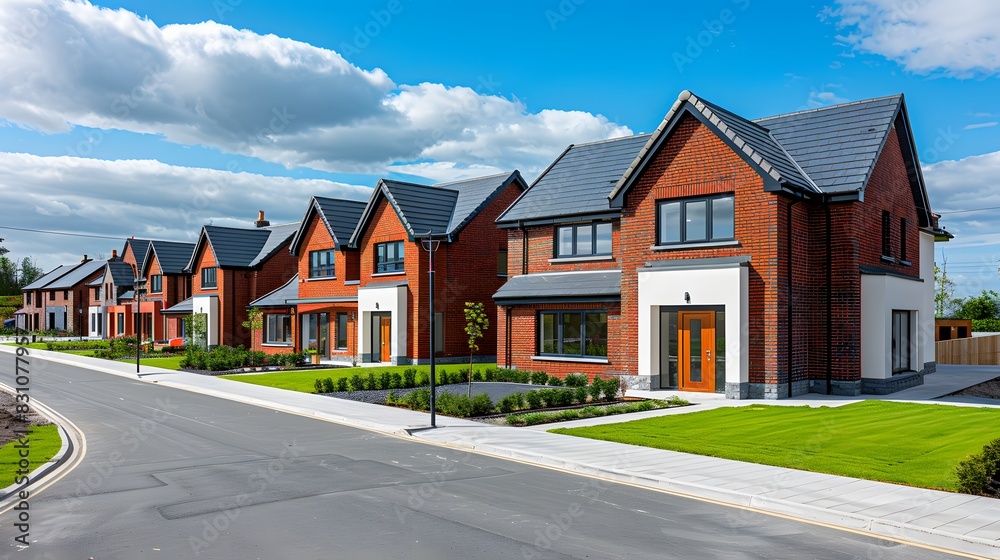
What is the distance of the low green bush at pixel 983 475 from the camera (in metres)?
9.80

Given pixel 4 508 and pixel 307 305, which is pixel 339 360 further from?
pixel 4 508

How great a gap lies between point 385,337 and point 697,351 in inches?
711

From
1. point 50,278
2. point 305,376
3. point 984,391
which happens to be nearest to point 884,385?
point 984,391

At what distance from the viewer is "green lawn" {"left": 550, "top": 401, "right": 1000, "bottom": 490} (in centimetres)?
1151

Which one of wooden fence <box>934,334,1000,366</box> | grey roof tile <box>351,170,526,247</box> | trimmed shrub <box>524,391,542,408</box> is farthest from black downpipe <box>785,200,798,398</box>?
wooden fence <box>934,334,1000,366</box>

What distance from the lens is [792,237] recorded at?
848 inches

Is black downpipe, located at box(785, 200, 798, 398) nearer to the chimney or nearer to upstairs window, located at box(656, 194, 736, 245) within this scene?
upstairs window, located at box(656, 194, 736, 245)

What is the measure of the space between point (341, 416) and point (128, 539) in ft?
33.2

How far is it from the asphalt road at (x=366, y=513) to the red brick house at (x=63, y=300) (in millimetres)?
78799

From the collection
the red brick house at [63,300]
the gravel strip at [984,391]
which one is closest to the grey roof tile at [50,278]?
the red brick house at [63,300]

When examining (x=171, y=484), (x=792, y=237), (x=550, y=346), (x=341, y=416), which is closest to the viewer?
(x=171, y=484)

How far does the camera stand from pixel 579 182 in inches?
1154

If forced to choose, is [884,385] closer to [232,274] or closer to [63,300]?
[232,274]

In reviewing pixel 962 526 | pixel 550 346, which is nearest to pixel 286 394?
pixel 550 346
